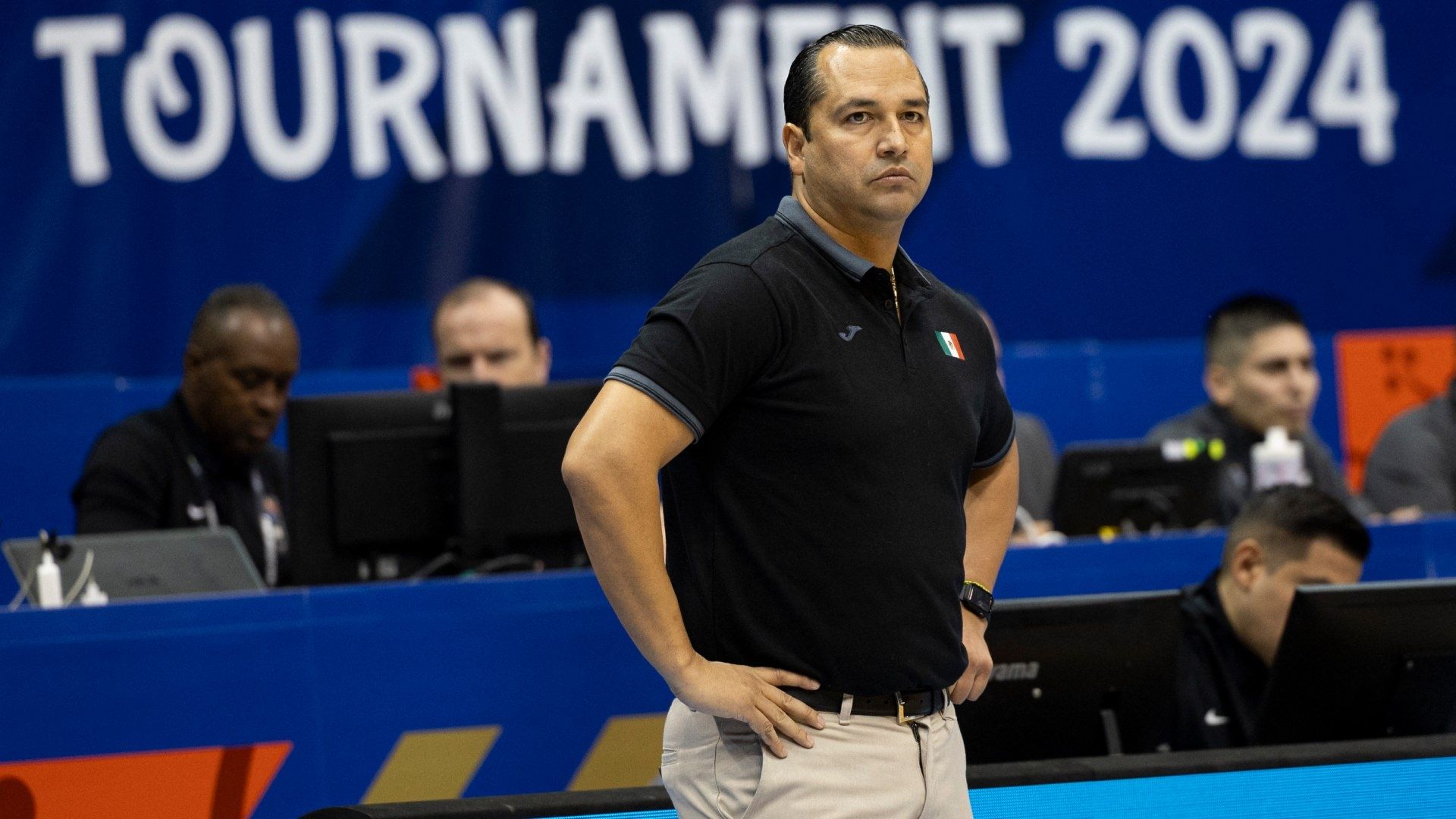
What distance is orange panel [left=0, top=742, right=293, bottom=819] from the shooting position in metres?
2.99

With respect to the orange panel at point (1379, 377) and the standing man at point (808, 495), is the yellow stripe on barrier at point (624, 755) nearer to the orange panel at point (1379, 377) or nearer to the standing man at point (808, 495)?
the standing man at point (808, 495)

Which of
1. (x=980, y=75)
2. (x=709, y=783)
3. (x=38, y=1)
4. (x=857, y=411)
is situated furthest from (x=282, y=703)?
(x=980, y=75)

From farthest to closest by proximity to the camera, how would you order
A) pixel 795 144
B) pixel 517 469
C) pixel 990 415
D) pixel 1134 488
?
pixel 1134 488 → pixel 517 469 → pixel 990 415 → pixel 795 144

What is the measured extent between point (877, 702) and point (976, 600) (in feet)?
0.96

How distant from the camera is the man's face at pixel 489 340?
4.52m

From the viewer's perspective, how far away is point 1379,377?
6.23 metres

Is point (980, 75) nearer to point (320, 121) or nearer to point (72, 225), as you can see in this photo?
point (320, 121)

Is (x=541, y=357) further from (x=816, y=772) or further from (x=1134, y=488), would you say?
(x=816, y=772)

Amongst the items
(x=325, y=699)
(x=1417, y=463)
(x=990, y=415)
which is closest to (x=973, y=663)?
(x=990, y=415)

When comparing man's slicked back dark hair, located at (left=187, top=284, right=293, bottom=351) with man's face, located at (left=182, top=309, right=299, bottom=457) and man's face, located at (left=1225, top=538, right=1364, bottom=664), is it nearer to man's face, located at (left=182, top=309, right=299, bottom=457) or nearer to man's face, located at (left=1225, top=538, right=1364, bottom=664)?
man's face, located at (left=182, top=309, right=299, bottom=457)

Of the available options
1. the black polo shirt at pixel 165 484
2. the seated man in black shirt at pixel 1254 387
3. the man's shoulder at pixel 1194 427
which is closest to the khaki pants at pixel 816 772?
the black polo shirt at pixel 165 484

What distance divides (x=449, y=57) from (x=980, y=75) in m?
1.88

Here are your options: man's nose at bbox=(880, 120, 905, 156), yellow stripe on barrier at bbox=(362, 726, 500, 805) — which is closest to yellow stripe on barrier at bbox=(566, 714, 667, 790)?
yellow stripe on barrier at bbox=(362, 726, 500, 805)

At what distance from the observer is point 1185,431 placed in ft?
16.0
